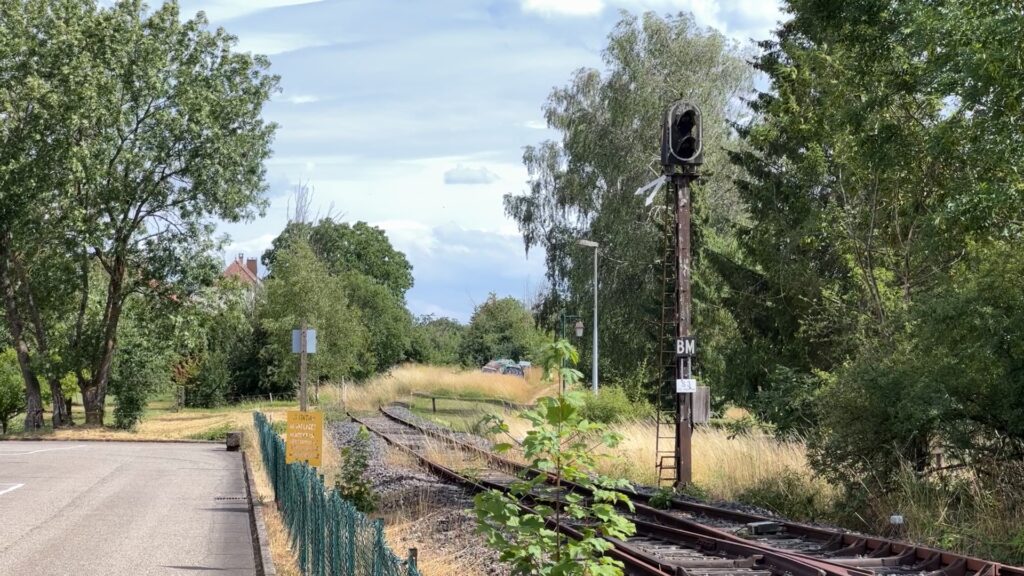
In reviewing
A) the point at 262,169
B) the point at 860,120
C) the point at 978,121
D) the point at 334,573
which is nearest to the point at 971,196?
the point at 978,121

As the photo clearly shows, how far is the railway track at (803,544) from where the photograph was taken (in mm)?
10914

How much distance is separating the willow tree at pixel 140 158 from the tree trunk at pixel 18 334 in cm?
104

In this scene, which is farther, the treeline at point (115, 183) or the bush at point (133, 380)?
the bush at point (133, 380)

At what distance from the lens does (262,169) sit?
144 feet

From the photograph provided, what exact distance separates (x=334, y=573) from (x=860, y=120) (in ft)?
41.0

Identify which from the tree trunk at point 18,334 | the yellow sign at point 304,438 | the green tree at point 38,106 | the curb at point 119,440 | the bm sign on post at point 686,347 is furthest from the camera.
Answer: the tree trunk at point 18,334

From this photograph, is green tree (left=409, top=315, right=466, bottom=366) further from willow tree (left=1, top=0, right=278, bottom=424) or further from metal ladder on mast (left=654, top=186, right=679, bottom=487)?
metal ladder on mast (left=654, top=186, right=679, bottom=487)

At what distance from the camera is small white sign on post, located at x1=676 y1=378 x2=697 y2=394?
20.1 m

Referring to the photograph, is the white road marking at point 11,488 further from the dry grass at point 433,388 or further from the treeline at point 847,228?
the dry grass at point 433,388

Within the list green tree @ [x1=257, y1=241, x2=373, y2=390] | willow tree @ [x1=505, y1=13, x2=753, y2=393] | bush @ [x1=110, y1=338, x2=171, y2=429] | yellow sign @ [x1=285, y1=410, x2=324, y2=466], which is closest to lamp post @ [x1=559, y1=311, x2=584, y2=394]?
willow tree @ [x1=505, y1=13, x2=753, y2=393]

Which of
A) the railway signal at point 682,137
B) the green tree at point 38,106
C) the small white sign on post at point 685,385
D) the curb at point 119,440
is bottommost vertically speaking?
the curb at point 119,440

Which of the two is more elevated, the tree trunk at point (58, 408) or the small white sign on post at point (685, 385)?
the small white sign on post at point (685, 385)

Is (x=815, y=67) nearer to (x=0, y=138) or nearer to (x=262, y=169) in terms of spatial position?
(x=262, y=169)

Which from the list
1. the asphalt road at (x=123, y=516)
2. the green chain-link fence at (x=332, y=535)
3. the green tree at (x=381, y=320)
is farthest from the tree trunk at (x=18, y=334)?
the green tree at (x=381, y=320)
